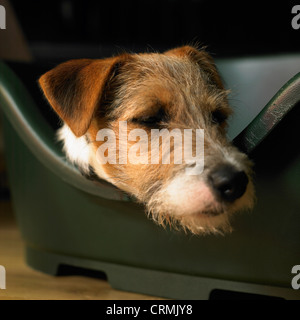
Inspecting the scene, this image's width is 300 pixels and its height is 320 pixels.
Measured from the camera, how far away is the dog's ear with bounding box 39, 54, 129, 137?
1228 millimetres

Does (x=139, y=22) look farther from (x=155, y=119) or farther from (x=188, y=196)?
(x=188, y=196)

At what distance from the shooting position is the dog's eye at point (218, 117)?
52.7 inches

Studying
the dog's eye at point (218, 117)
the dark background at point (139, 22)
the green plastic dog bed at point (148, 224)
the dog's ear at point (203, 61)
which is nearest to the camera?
the green plastic dog bed at point (148, 224)

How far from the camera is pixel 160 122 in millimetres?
1246

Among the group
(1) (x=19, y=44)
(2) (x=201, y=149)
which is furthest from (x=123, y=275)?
(1) (x=19, y=44)

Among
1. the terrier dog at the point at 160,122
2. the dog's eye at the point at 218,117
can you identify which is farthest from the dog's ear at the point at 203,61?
the dog's eye at the point at 218,117

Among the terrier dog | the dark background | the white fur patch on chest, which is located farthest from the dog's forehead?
the dark background

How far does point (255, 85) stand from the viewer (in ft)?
7.40

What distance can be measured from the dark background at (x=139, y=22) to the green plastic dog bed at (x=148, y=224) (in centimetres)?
233

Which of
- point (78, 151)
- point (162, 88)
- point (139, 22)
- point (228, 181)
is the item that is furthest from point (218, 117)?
point (139, 22)

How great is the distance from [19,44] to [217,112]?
1.74 m

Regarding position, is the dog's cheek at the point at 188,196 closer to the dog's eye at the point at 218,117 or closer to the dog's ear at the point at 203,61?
the dog's eye at the point at 218,117

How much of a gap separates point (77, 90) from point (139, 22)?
289cm
